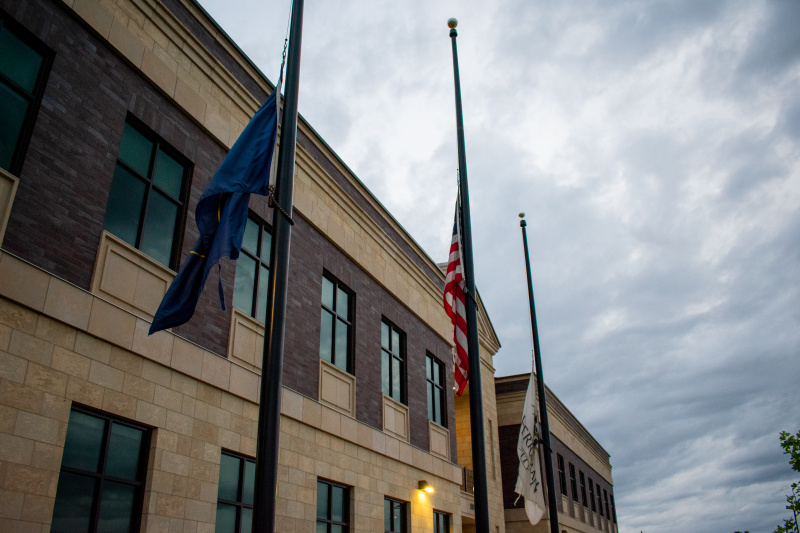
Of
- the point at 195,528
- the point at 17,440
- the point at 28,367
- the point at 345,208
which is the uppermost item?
the point at 345,208

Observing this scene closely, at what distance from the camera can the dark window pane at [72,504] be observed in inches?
293

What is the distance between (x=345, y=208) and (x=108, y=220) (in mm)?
7102

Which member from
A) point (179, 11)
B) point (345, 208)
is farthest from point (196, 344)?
point (345, 208)

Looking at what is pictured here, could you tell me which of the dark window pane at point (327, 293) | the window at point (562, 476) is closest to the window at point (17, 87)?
the dark window pane at point (327, 293)

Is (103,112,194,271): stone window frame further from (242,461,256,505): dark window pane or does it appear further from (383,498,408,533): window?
(383,498,408,533): window

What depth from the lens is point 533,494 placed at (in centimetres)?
1442

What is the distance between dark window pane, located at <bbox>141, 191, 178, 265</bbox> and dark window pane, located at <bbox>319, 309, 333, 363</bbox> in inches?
176

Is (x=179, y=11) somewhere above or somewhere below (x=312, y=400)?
above

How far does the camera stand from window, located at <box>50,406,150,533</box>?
7.63 m


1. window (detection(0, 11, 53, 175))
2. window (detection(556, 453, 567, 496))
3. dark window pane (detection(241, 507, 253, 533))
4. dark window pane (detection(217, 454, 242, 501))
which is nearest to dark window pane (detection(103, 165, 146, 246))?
window (detection(0, 11, 53, 175))

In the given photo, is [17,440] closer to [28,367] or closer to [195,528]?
[28,367]

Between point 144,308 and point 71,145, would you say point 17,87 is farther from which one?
point 144,308

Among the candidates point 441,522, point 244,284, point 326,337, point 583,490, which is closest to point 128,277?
point 244,284

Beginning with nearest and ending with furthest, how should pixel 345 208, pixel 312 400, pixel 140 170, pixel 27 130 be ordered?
pixel 27 130 < pixel 140 170 < pixel 312 400 < pixel 345 208
